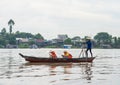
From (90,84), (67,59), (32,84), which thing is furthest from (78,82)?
(67,59)

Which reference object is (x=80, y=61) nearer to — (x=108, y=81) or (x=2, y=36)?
(x=108, y=81)

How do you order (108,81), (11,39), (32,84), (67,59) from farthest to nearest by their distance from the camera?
(11,39) → (67,59) → (108,81) → (32,84)

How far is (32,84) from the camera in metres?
20.5

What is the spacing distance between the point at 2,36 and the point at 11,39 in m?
5.24

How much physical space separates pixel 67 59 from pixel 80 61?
1.52 metres

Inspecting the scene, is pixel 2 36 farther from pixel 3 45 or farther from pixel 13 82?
pixel 13 82

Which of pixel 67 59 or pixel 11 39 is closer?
pixel 67 59

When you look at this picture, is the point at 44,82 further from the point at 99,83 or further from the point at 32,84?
the point at 99,83

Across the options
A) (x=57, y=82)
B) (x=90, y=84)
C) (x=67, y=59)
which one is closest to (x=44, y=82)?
(x=57, y=82)

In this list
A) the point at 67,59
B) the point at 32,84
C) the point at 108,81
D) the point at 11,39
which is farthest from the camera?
the point at 11,39

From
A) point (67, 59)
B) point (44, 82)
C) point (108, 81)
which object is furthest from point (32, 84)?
point (67, 59)

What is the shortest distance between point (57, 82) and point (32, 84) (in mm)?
1617

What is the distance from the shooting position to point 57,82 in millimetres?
21281

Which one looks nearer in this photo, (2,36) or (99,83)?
(99,83)
